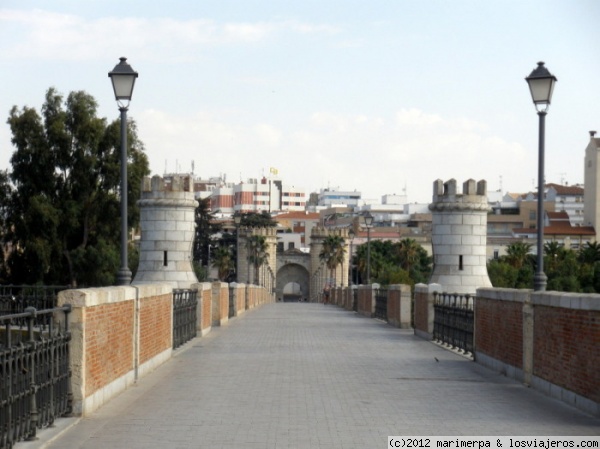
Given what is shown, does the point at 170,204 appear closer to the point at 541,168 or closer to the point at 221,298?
the point at 221,298

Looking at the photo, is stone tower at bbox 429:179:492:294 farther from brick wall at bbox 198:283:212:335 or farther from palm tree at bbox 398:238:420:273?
palm tree at bbox 398:238:420:273

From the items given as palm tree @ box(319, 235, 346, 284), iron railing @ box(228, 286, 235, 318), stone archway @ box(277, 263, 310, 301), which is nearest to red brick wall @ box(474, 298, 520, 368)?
iron railing @ box(228, 286, 235, 318)

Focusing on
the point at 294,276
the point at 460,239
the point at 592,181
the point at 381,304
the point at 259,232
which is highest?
the point at 592,181

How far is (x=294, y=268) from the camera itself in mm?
147625

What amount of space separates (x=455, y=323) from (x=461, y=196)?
13725 millimetres

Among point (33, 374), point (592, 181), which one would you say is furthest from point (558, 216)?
point (33, 374)

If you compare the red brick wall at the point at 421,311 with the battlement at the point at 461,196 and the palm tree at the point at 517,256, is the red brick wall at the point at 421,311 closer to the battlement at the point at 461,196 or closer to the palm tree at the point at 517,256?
the battlement at the point at 461,196

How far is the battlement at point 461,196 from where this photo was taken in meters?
36.5

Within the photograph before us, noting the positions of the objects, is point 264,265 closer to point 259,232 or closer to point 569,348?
point 259,232

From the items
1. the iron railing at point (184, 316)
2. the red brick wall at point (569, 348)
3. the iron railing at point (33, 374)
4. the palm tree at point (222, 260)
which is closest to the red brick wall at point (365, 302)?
the iron railing at point (184, 316)

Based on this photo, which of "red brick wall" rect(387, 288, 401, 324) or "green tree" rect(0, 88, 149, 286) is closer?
"red brick wall" rect(387, 288, 401, 324)

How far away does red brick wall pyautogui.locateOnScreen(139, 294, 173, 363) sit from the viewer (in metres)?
16.5

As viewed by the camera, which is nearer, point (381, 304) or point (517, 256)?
point (381, 304)

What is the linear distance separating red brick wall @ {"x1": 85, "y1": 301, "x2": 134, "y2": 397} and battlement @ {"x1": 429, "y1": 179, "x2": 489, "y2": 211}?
2258cm
